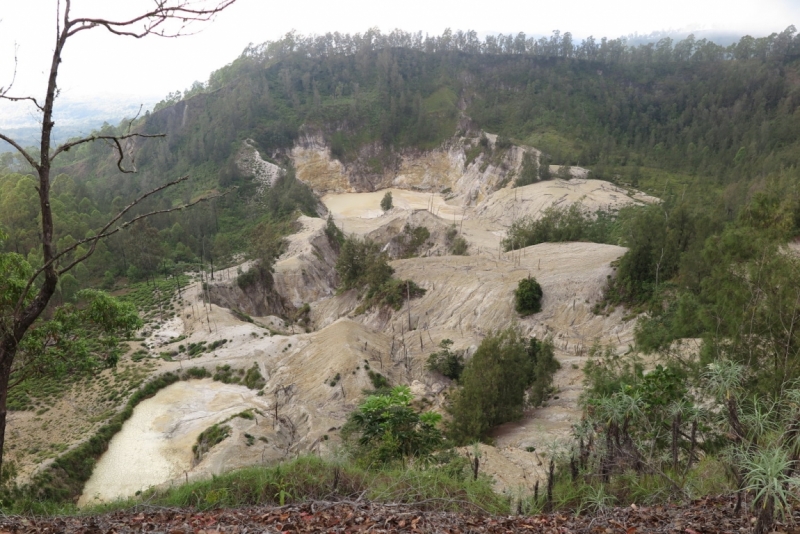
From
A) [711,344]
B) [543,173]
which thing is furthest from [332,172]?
[711,344]

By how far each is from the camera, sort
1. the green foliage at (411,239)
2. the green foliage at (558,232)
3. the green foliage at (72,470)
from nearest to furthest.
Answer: the green foliage at (72,470)
the green foliage at (558,232)
the green foliage at (411,239)

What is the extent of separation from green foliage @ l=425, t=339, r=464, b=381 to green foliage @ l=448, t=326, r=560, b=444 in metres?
4.72

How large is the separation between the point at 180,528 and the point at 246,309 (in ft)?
137

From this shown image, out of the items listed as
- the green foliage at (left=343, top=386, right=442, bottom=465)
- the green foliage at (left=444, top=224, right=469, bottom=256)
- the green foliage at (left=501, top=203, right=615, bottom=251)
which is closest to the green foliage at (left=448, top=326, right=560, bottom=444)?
the green foliage at (left=343, top=386, right=442, bottom=465)

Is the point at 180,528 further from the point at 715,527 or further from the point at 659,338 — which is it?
the point at 659,338

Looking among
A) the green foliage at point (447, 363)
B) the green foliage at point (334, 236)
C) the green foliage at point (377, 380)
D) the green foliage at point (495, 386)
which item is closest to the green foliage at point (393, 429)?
the green foliage at point (495, 386)

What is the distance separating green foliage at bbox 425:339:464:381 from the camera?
28109 millimetres

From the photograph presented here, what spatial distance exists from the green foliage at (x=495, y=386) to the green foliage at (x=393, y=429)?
29.0ft

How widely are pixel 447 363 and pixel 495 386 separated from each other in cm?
742

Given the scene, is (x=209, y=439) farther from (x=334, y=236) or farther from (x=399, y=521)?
(x=334, y=236)

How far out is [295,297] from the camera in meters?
49.2

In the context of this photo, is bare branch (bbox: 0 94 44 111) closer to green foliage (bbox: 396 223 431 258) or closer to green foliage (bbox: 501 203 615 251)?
green foliage (bbox: 501 203 615 251)

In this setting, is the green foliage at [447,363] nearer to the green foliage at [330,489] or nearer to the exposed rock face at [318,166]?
the green foliage at [330,489]

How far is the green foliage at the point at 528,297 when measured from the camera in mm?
32562
